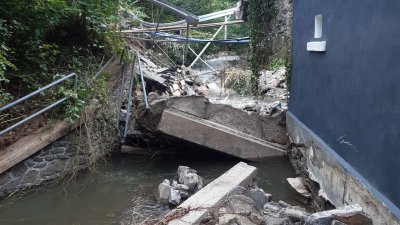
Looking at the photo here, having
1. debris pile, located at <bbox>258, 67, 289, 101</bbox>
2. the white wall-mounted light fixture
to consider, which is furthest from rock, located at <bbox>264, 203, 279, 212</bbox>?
debris pile, located at <bbox>258, 67, 289, 101</bbox>

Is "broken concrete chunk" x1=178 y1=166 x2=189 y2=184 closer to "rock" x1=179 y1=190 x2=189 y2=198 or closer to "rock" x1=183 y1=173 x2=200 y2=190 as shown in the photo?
"rock" x1=183 y1=173 x2=200 y2=190

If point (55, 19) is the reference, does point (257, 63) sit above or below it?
below

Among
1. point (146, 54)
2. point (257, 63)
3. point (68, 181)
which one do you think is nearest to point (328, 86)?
point (68, 181)

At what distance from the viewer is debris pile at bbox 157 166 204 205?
5.51 metres

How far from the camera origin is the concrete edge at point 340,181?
346cm

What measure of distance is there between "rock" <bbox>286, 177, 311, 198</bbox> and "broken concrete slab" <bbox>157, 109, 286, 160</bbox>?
1.27 meters

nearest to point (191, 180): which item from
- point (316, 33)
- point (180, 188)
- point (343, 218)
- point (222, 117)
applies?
point (180, 188)

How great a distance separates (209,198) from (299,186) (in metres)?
2.33

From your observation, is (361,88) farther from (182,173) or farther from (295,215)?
(182,173)

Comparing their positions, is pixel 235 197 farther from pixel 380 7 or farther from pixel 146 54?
pixel 146 54

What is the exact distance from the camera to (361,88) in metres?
4.14

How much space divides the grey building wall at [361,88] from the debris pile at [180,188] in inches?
81.8

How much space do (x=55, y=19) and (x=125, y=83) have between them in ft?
7.76

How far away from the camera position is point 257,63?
39.6ft
